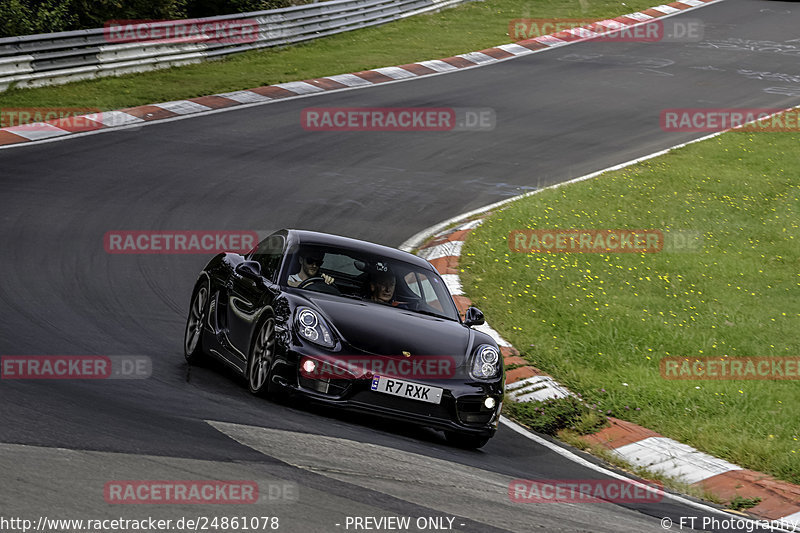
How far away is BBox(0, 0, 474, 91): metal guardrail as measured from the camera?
66.6 ft

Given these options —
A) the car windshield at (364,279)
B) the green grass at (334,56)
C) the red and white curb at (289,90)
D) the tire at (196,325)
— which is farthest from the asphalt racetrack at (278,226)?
the green grass at (334,56)

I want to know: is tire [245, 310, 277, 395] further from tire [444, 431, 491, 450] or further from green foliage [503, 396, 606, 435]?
green foliage [503, 396, 606, 435]

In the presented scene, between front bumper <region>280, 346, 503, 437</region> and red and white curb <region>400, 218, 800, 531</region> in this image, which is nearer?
front bumper <region>280, 346, 503, 437</region>

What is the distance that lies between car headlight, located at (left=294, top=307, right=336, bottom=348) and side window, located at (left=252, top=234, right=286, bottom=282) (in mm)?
872

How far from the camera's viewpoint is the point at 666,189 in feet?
56.6

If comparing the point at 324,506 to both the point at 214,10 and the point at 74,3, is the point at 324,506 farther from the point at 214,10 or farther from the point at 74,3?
the point at 214,10

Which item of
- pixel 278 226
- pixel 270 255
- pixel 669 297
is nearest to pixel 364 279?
pixel 270 255

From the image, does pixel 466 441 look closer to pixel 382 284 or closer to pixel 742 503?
pixel 382 284

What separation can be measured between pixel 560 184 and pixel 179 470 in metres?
12.5

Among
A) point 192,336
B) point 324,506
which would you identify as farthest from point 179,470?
point 192,336

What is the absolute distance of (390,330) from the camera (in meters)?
7.97

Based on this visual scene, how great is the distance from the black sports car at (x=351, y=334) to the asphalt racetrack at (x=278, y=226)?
23 cm

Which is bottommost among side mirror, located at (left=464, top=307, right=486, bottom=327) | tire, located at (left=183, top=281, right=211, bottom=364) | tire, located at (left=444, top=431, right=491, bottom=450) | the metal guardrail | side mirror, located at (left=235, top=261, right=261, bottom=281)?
tire, located at (left=444, top=431, right=491, bottom=450)

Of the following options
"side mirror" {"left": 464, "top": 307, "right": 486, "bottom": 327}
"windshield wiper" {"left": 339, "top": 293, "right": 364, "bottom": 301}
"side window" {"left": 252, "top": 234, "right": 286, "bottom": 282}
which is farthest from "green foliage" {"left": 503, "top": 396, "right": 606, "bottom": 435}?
"side window" {"left": 252, "top": 234, "right": 286, "bottom": 282}
